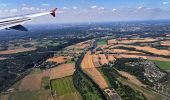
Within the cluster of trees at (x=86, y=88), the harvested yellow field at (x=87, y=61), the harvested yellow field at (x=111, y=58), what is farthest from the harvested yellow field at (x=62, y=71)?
the harvested yellow field at (x=111, y=58)

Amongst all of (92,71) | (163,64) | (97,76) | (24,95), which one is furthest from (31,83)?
(163,64)

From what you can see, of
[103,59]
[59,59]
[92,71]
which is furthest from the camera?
[59,59]

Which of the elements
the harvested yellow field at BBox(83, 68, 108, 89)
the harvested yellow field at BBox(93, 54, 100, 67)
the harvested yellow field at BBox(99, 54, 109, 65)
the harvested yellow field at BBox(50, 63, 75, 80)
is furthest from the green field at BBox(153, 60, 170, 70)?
the harvested yellow field at BBox(50, 63, 75, 80)

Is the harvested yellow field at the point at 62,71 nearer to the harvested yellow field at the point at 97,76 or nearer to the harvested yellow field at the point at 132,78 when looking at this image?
the harvested yellow field at the point at 97,76

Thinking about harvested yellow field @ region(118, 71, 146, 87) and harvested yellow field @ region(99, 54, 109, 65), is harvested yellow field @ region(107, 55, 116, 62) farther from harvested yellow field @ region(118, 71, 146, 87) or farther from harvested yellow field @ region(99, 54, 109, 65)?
harvested yellow field @ region(118, 71, 146, 87)

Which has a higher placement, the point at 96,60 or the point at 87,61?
the point at 87,61

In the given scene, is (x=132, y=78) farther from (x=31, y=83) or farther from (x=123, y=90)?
(x=31, y=83)

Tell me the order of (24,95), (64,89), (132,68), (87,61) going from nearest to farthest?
(24,95) < (64,89) < (132,68) < (87,61)
